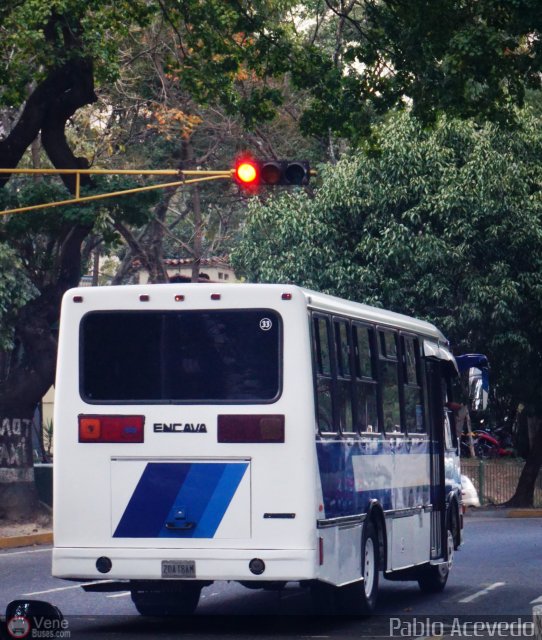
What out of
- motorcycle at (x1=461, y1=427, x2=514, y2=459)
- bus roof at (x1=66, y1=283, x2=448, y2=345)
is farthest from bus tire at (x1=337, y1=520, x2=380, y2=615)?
motorcycle at (x1=461, y1=427, x2=514, y2=459)

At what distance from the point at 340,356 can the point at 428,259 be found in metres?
19.0

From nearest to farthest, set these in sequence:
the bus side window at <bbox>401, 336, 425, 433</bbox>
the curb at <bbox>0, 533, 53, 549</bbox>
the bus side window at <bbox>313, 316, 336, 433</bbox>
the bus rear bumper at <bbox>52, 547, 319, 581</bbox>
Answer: the bus rear bumper at <bbox>52, 547, 319, 581</bbox> < the bus side window at <bbox>313, 316, 336, 433</bbox> < the bus side window at <bbox>401, 336, 425, 433</bbox> < the curb at <bbox>0, 533, 53, 549</bbox>

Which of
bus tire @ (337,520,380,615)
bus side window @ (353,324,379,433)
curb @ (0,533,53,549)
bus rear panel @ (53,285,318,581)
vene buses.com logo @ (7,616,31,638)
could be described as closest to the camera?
vene buses.com logo @ (7,616,31,638)

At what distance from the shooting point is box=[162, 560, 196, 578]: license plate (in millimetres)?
11164

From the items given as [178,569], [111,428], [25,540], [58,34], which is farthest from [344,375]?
[25,540]

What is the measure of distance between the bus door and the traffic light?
12.1ft

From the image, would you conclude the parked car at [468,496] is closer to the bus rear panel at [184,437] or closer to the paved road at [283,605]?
the paved road at [283,605]

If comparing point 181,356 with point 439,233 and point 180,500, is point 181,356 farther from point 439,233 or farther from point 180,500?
point 439,233

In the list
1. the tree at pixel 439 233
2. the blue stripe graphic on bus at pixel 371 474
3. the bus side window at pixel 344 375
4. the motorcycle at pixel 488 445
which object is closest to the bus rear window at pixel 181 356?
the blue stripe graphic on bus at pixel 371 474

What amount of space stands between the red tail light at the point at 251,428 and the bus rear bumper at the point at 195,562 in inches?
36.2

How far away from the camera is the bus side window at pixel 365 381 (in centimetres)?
1281

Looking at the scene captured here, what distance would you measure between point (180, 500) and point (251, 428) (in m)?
0.85

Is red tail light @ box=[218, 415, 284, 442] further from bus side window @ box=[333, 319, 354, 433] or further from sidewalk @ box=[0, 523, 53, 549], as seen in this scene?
sidewalk @ box=[0, 523, 53, 549]

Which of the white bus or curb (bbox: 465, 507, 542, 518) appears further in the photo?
curb (bbox: 465, 507, 542, 518)
